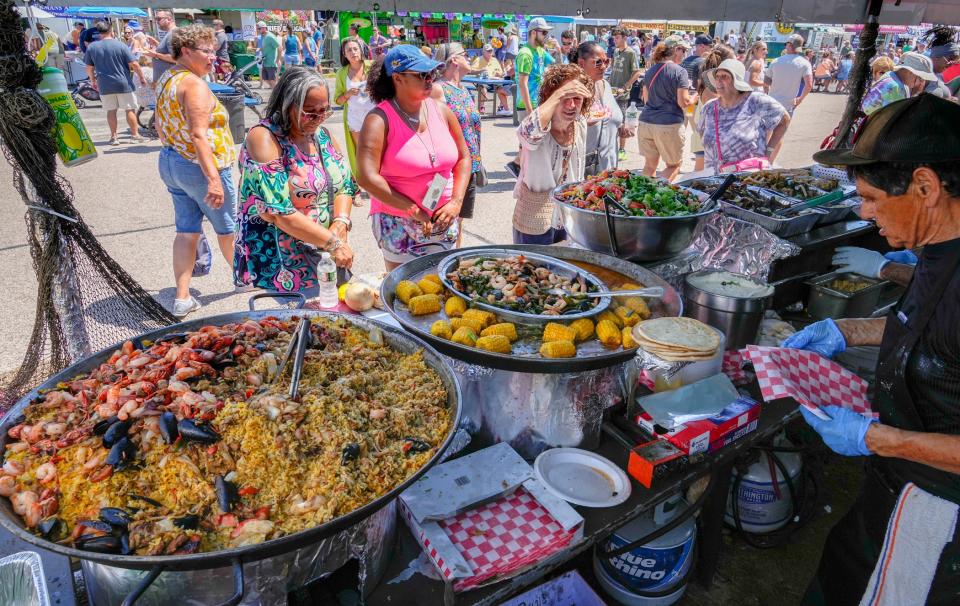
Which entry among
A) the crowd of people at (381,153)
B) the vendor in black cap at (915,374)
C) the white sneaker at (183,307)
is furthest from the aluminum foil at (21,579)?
the white sneaker at (183,307)

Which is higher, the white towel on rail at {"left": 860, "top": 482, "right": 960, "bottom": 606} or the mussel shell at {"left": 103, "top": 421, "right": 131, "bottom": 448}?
the mussel shell at {"left": 103, "top": 421, "right": 131, "bottom": 448}

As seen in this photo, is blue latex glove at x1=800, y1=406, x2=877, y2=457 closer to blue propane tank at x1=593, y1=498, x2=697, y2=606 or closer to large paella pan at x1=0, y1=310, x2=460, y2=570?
blue propane tank at x1=593, y1=498, x2=697, y2=606

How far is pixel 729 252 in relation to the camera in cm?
333

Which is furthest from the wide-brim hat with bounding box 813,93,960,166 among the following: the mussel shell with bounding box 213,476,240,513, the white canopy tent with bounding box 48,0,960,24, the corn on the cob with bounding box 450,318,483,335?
the mussel shell with bounding box 213,476,240,513

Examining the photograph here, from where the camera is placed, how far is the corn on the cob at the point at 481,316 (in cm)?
216

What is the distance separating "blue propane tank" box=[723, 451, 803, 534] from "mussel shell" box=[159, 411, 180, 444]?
8.63 feet

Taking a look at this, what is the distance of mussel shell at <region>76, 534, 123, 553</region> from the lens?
1.24 m

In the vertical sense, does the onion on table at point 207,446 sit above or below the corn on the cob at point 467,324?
below

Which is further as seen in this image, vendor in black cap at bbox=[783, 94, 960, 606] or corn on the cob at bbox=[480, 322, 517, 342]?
corn on the cob at bbox=[480, 322, 517, 342]

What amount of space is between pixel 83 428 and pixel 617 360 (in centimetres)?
157

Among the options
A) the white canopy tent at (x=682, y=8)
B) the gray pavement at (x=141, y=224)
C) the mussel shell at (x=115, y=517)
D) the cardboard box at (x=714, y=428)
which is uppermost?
the white canopy tent at (x=682, y=8)

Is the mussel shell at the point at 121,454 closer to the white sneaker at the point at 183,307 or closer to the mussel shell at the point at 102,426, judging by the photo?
the mussel shell at the point at 102,426

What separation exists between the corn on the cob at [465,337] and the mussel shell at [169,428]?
0.88 m

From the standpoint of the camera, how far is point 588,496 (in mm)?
1973
